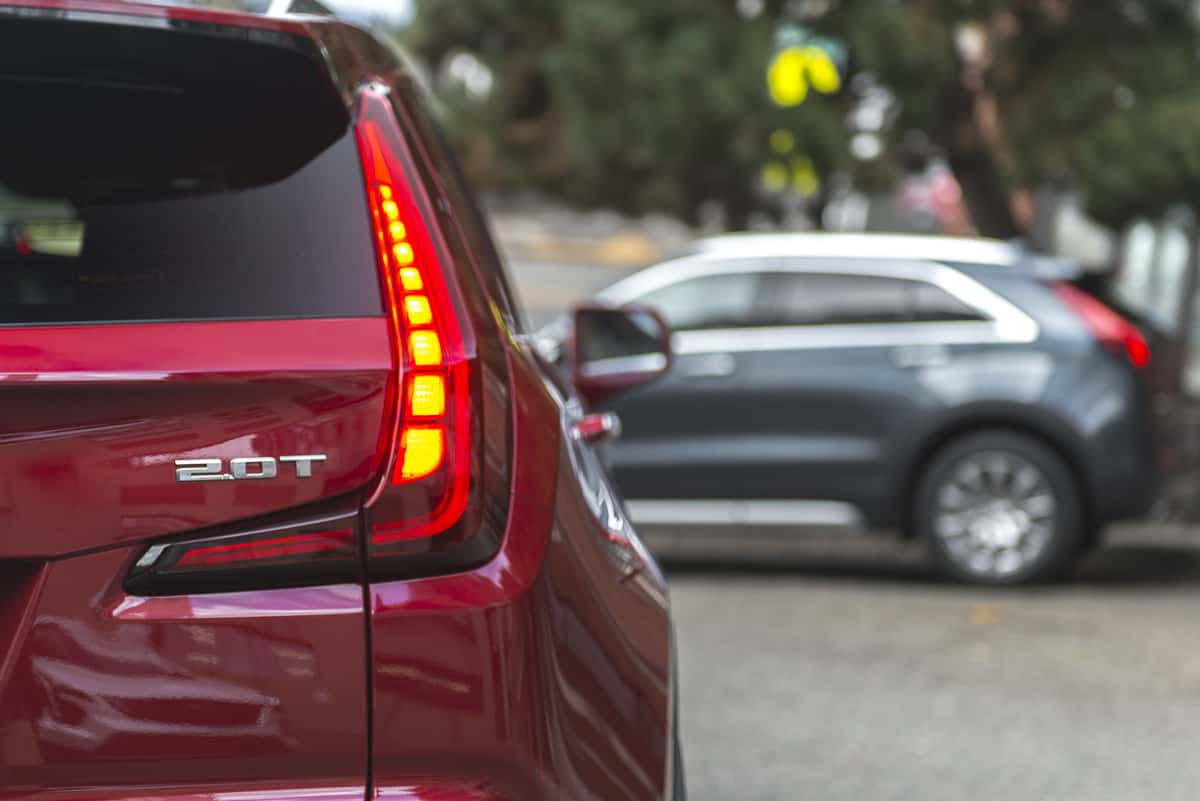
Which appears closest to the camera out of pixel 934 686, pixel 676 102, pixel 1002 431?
pixel 934 686

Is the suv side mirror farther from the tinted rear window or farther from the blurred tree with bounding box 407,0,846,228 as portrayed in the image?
the blurred tree with bounding box 407,0,846,228

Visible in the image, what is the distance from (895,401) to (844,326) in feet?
1.63

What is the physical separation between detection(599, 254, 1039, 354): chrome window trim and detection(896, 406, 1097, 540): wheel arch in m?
0.39

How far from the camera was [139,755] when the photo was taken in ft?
6.38

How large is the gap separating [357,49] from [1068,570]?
24.5 ft

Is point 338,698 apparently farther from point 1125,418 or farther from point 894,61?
point 894,61

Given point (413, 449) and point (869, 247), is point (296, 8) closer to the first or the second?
point (413, 449)

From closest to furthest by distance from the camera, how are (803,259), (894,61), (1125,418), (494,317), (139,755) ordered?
(139,755) → (494,317) → (1125,418) → (803,259) → (894,61)

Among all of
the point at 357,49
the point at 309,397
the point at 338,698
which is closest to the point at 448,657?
A: the point at 338,698

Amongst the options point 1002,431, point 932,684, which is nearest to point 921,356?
point 1002,431

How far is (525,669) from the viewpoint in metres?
2.04

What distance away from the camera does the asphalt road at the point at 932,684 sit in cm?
494

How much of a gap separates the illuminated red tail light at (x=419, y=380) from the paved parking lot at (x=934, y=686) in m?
2.83

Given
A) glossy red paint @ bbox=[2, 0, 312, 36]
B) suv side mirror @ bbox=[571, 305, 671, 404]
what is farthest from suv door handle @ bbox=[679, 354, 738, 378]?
glossy red paint @ bbox=[2, 0, 312, 36]
